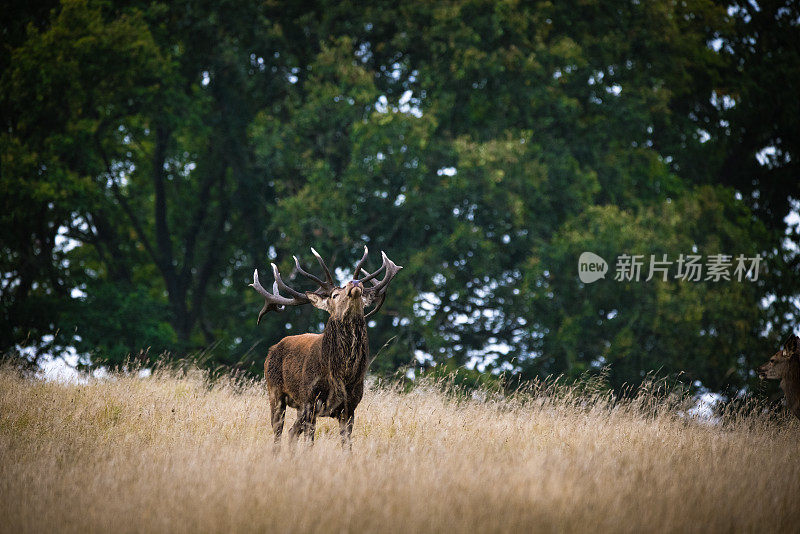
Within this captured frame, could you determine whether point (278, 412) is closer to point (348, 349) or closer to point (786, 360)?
point (348, 349)

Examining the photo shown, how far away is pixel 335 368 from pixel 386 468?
1075 millimetres

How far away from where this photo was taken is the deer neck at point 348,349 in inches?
295

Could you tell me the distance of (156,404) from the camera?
1030 centimetres

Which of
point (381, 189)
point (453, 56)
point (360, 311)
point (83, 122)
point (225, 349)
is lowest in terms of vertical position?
point (225, 349)

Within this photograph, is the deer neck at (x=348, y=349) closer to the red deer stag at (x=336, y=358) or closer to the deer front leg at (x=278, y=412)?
the red deer stag at (x=336, y=358)

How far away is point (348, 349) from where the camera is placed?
752 centimetres

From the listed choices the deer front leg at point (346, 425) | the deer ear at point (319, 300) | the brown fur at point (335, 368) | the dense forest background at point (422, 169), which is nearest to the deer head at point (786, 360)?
the brown fur at point (335, 368)

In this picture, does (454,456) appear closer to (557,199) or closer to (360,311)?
(360,311)

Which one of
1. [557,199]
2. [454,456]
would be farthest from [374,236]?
[454,456]

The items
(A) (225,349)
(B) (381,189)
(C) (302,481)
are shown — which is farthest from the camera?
(A) (225,349)

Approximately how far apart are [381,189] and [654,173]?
27.8ft

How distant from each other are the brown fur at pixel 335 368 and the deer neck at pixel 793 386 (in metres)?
6.00

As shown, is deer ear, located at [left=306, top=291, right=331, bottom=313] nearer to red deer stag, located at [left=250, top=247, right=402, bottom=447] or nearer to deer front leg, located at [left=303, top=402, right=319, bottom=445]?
red deer stag, located at [left=250, top=247, right=402, bottom=447]

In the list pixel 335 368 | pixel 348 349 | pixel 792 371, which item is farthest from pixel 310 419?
pixel 792 371
